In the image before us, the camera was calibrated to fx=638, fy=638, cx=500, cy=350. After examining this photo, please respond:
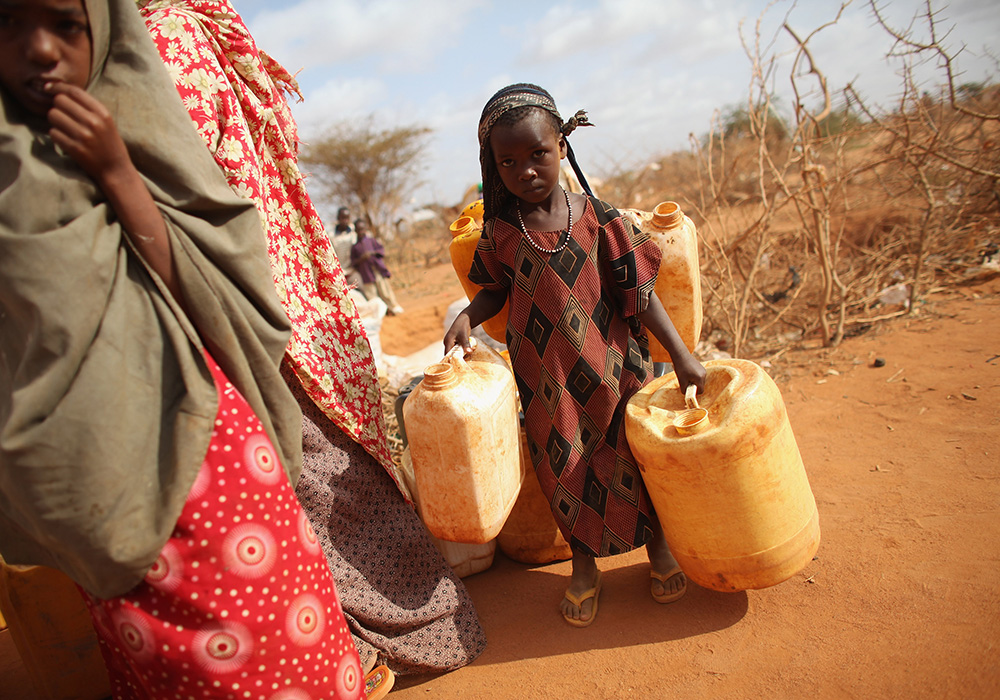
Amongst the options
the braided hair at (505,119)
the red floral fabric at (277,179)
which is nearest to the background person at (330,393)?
the red floral fabric at (277,179)

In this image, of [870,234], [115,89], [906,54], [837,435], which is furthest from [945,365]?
[115,89]

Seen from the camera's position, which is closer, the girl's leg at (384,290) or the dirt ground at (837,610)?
the dirt ground at (837,610)

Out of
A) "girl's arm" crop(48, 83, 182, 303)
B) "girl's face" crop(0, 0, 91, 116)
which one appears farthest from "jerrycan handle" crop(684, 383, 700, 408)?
"girl's face" crop(0, 0, 91, 116)

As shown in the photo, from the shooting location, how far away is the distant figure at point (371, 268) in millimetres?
9867

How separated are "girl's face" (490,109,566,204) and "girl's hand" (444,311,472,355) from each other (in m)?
0.47

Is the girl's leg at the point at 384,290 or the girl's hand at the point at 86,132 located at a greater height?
the girl's hand at the point at 86,132

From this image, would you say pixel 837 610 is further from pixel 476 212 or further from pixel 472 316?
pixel 476 212

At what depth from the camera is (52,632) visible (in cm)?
219

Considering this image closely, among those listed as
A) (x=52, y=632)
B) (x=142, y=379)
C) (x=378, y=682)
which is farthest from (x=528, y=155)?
(x=52, y=632)

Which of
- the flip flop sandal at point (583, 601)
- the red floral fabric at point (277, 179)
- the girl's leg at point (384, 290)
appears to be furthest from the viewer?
the girl's leg at point (384, 290)

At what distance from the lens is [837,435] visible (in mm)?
3309

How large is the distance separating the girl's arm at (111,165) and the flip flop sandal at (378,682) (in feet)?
4.54

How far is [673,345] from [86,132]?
Result: 166cm

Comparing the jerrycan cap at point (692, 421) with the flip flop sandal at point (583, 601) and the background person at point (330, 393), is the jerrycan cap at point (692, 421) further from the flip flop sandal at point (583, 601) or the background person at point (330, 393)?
the background person at point (330, 393)
